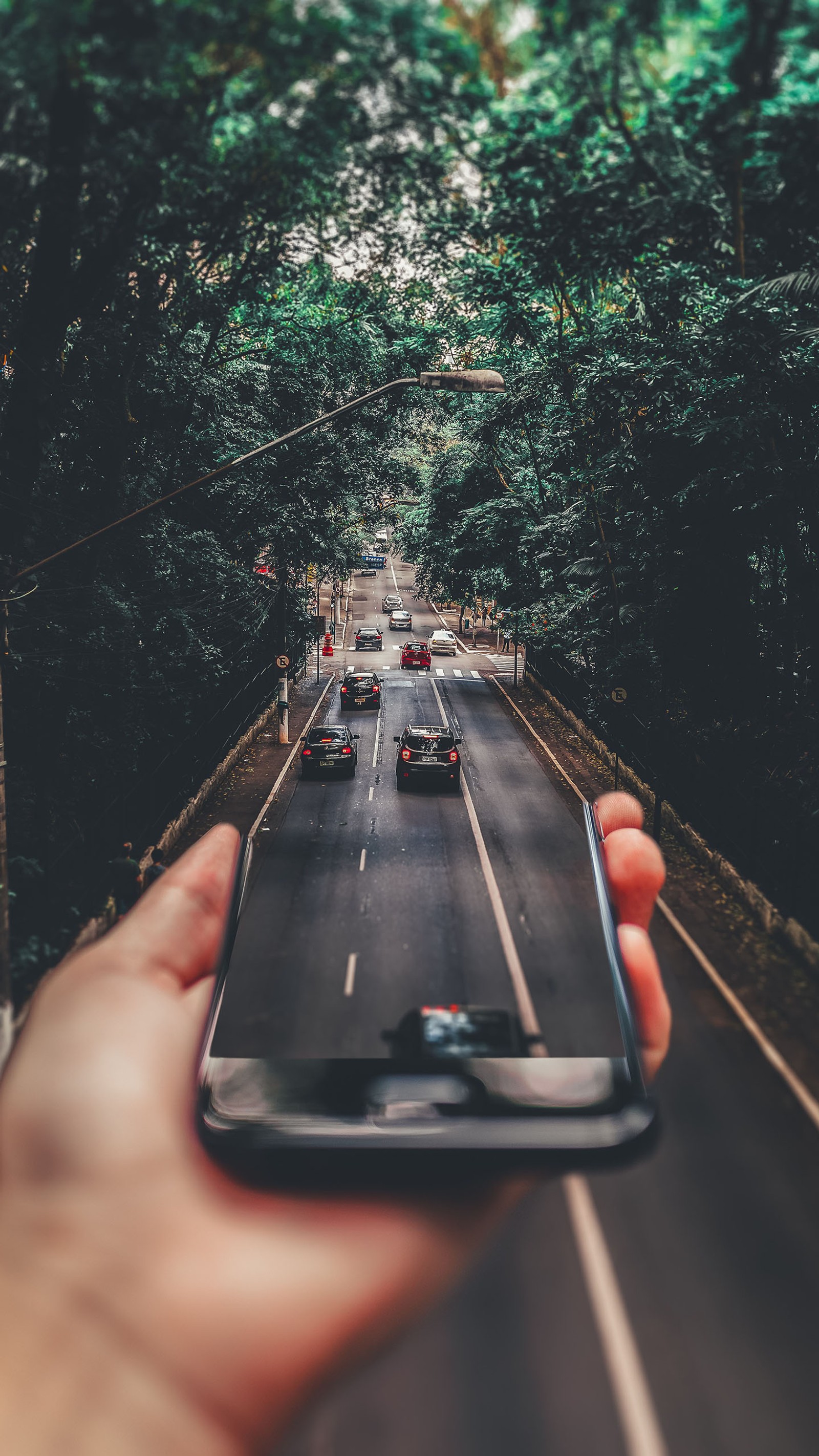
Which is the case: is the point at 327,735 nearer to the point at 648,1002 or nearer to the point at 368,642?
the point at 648,1002

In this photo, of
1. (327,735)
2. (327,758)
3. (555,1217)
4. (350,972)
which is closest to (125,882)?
(555,1217)

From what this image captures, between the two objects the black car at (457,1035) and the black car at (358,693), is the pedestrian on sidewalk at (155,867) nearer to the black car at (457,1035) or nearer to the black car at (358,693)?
the black car at (457,1035)

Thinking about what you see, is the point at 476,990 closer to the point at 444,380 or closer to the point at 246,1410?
the point at 246,1410

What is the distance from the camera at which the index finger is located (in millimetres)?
2107

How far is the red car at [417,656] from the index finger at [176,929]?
46.5 m

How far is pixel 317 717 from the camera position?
3241cm

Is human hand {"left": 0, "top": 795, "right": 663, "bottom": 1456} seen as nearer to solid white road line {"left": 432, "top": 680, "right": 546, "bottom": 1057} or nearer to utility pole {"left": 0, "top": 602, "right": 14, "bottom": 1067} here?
solid white road line {"left": 432, "top": 680, "right": 546, "bottom": 1057}

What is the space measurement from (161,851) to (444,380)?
10.4 meters

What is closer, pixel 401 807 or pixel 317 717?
pixel 401 807

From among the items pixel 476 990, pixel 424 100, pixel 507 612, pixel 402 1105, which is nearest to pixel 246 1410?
pixel 402 1105

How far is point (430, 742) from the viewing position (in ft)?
61.3

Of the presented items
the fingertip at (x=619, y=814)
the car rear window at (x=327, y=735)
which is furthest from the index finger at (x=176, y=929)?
the car rear window at (x=327, y=735)

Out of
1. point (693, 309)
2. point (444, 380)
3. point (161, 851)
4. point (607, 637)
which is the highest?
point (693, 309)

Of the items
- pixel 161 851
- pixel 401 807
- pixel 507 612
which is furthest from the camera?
pixel 507 612
